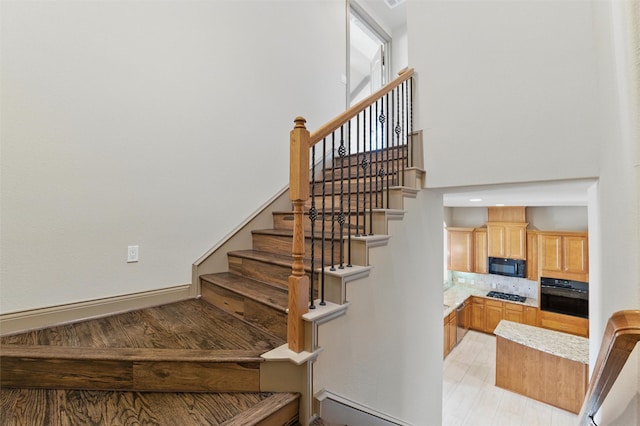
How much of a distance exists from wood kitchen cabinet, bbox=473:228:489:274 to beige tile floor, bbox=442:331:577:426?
192 cm

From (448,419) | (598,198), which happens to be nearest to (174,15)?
(598,198)

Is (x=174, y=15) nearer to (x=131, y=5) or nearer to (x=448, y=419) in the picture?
(x=131, y=5)

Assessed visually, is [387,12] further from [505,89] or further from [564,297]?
[564,297]

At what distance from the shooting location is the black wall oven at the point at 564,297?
5.21 metres

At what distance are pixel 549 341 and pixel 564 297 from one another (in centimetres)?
152

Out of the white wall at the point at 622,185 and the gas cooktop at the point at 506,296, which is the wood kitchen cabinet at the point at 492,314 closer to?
the gas cooktop at the point at 506,296

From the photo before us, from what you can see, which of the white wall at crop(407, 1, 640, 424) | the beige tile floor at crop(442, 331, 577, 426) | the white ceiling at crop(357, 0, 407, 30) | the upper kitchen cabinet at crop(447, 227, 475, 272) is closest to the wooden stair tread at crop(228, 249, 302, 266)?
the white wall at crop(407, 1, 640, 424)

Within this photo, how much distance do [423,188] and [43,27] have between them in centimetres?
276

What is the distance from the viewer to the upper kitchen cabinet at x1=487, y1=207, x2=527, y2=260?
19.8 feet

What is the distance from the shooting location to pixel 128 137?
1.94m

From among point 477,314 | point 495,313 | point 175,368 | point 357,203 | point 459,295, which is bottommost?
point 477,314

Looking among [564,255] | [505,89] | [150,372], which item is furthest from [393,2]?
[564,255]

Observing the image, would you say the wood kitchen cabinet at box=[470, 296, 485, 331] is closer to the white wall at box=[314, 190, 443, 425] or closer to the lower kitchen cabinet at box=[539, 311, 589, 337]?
the lower kitchen cabinet at box=[539, 311, 589, 337]

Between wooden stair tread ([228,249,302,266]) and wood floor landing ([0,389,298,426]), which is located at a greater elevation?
wooden stair tread ([228,249,302,266])
